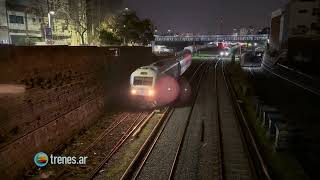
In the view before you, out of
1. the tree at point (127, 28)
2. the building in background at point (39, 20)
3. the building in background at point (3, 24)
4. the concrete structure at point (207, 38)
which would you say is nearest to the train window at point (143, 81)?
the building in background at point (39, 20)

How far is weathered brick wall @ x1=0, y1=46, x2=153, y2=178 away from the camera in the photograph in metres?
10.4

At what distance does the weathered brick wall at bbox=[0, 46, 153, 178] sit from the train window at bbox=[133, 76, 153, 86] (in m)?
3.07

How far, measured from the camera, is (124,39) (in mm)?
46812

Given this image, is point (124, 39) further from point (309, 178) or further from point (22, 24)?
point (309, 178)

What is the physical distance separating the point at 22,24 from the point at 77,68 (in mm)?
30659

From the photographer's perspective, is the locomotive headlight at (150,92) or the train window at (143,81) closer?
the locomotive headlight at (150,92)

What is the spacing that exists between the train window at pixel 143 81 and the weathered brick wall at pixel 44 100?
10.1 ft

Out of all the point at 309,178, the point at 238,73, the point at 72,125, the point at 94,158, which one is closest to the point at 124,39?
the point at 238,73

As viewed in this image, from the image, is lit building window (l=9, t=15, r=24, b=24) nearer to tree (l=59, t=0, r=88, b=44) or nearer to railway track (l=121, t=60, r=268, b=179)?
tree (l=59, t=0, r=88, b=44)

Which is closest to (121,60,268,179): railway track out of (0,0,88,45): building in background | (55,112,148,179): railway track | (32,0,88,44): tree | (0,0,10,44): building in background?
(55,112,148,179): railway track

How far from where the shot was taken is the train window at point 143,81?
18828 millimetres

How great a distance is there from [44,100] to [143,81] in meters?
7.62

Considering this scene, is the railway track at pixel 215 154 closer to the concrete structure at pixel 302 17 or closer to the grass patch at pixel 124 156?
the grass patch at pixel 124 156

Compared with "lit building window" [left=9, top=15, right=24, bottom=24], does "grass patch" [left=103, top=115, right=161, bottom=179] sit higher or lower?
lower
